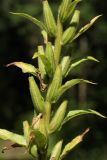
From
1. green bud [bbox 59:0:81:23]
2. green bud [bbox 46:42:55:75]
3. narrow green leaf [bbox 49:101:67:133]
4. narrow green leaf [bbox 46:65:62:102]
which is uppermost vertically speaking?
Answer: green bud [bbox 59:0:81:23]

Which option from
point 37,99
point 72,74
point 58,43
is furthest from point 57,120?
point 72,74

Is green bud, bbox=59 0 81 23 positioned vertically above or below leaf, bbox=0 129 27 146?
above

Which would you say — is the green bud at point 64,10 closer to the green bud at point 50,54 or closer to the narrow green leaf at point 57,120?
the green bud at point 50,54

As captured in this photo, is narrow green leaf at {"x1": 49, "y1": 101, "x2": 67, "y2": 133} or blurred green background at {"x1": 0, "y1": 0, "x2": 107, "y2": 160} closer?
narrow green leaf at {"x1": 49, "y1": 101, "x2": 67, "y2": 133}

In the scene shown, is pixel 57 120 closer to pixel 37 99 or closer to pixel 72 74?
pixel 37 99

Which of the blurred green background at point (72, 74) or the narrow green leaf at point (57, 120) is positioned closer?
the narrow green leaf at point (57, 120)

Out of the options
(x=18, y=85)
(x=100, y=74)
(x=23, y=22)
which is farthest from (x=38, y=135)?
(x=18, y=85)

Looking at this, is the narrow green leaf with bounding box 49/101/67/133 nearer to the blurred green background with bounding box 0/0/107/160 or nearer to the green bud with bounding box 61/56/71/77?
the green bud with bounding box 61/56/71/77

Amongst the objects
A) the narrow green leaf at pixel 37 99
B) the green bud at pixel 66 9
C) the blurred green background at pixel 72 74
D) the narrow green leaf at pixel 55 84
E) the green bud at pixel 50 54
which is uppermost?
the green bud at pixel 66 9

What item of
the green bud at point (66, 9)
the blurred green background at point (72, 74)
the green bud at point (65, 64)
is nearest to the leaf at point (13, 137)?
the green bud at point (65, 64)

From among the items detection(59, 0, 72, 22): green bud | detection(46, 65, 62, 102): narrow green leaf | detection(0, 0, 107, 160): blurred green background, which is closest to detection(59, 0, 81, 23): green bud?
detection(59, 0, 72, 22): green bud
